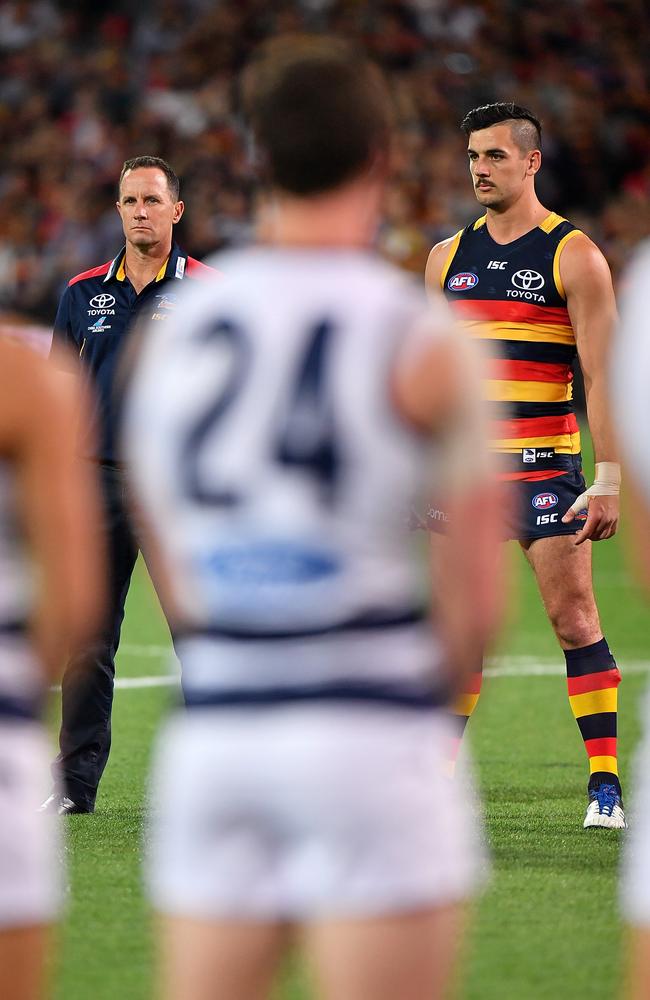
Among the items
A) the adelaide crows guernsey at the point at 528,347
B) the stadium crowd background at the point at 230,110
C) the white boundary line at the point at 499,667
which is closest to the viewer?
the adelaide crows guernsey at the point at 528,347

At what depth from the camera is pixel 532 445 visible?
620 cm

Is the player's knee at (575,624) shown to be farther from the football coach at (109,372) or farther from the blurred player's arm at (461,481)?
the blurred player's arm at (461,481)

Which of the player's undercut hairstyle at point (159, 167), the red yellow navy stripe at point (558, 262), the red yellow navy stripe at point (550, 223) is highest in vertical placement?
the player's undercut hairstyle at point (159, 167)

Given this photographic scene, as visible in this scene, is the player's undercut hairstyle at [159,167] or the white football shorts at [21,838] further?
the player's undercut hairstyle at [159,167]

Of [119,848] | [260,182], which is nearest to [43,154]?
[119,848]

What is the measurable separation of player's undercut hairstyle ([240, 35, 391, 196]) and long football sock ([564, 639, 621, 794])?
4.06m

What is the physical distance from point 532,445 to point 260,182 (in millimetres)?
3942

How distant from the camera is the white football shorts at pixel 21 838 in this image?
2201 millimetres

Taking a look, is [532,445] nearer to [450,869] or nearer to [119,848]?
[119,848]

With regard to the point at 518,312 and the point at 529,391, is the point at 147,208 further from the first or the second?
the point at 529,391

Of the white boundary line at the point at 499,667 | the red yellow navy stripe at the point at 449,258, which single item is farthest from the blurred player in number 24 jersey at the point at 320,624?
the white boundary line at the point at 499,667

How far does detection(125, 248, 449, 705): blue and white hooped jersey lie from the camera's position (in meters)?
2.14

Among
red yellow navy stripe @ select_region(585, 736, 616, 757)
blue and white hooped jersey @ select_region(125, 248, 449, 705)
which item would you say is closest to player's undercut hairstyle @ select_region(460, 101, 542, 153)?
red yellow navy stripe @ select_region(585, 736, 616, 757)

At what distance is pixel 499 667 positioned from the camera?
9.76 metres
